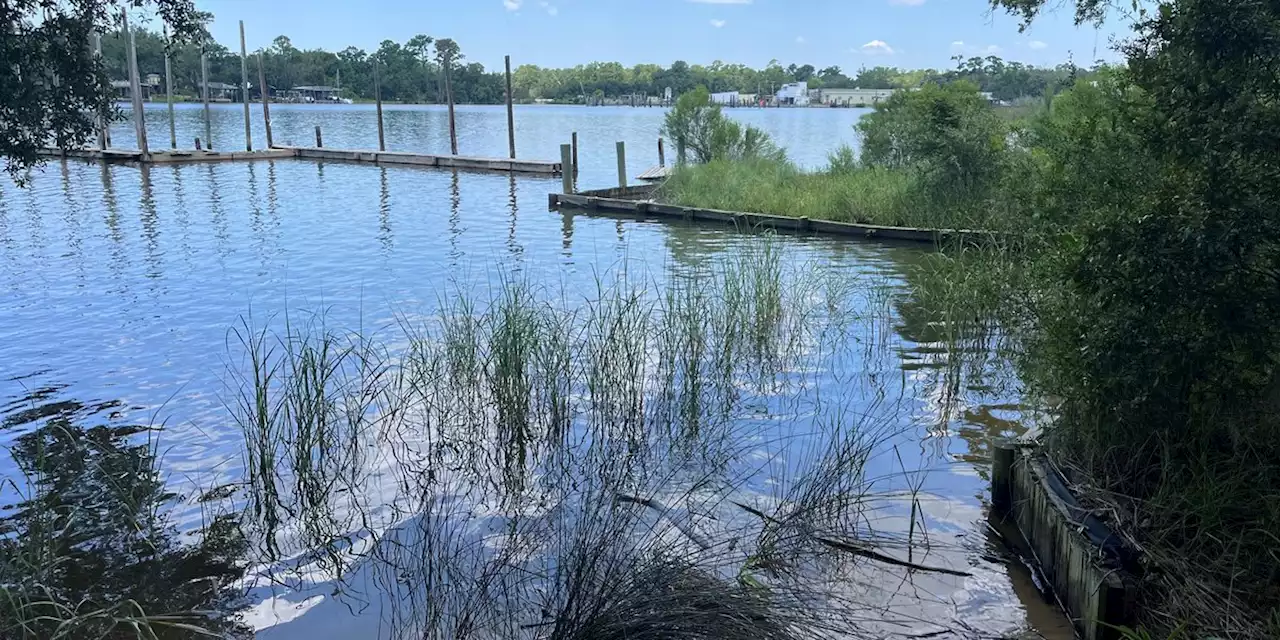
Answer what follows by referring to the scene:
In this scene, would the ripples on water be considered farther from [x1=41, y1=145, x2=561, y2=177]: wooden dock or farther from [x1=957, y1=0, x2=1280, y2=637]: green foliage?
[x1=41, y1=145, x2=561, y2=177]: wooden dock

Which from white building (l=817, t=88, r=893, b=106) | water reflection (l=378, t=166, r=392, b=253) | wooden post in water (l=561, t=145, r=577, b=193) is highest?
white building (l=817, t=88, r=893, b=106)

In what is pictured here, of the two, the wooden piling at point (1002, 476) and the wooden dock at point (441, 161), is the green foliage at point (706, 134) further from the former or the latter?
the wooden piling at point (1002, 476)

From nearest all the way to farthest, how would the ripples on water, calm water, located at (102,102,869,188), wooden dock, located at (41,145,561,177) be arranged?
the ripples on water
wooden dock, located at (41,145,561,177)
calm water, located at (102,102,869,188)

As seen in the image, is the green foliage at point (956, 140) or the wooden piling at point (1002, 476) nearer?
the wooden piling at point (1002, 476)

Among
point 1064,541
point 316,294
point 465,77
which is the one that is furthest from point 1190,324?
point 465,77

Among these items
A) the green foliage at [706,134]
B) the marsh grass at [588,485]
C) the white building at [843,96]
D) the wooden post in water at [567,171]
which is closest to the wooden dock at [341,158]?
the green foliage at [706,134]

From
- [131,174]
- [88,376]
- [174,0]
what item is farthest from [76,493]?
[131,174]

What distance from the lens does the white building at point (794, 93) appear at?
119812 mm

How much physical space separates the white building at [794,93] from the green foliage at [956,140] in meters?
108

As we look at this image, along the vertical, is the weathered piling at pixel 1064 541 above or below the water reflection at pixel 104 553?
above

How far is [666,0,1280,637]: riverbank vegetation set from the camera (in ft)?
11.9

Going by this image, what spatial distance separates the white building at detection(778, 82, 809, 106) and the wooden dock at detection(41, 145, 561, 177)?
307 ft

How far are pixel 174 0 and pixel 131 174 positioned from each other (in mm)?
23432

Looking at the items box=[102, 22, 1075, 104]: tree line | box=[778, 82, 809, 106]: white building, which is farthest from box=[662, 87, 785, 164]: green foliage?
box=[778, 82, 809, 106]: white building
